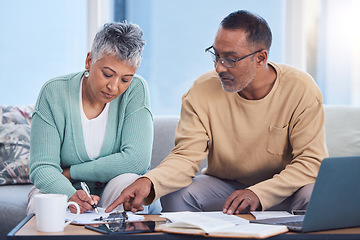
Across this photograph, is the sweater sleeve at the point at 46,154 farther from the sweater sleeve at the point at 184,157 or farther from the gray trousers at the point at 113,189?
the sweater sleeve at the point at 184,157

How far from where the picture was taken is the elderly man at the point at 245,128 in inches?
76.0

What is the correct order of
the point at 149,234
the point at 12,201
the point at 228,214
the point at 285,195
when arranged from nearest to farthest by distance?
the point at 149,234
the point at 228,214
the point at 285,195
the point at 12,201

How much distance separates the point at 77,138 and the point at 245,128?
724 millimetres

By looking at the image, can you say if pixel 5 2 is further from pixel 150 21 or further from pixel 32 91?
pixel 150 21

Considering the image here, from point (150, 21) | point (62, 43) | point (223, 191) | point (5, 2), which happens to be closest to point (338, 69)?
point (150, 21)

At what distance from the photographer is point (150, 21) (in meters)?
3.46

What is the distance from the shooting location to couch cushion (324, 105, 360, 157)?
2684 millimetres

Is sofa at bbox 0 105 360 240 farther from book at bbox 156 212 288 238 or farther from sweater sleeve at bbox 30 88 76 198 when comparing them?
book at bbox 156 212 288 238

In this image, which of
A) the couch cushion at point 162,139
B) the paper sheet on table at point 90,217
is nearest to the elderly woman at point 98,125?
the paper sheet on table at point 90,217

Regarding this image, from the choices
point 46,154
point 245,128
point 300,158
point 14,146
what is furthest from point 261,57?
point 14,146

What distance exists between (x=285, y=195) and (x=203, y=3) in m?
1.95

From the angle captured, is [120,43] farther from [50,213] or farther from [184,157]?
[50,213]

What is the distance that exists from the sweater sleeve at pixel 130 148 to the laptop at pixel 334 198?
0.87 meters

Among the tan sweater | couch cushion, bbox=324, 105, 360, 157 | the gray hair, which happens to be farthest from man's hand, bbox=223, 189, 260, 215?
couch cushion, bbox=324, 105, 360, 157
